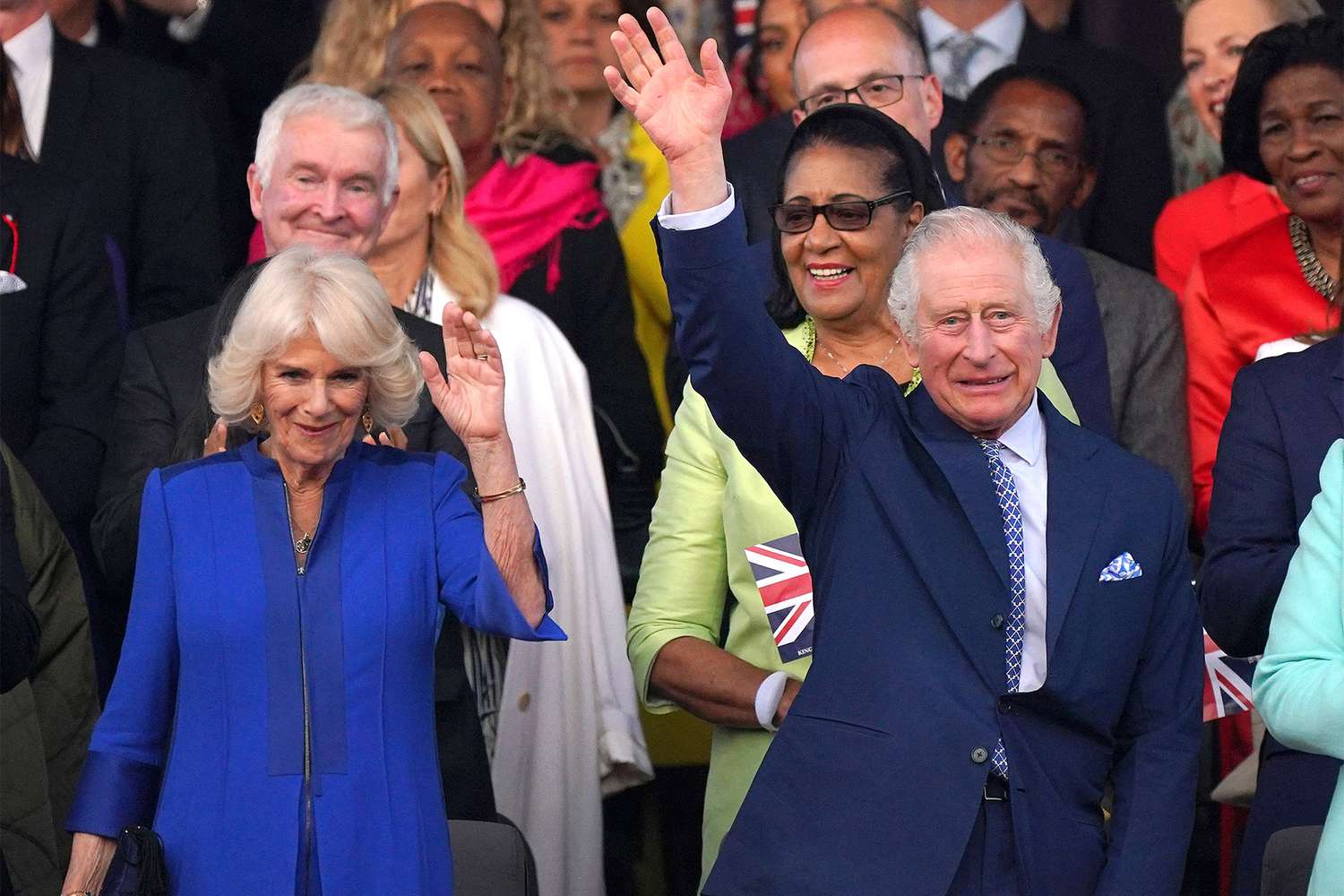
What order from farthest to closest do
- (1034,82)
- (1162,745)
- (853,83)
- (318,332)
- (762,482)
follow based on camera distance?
(1034,82) → (853,83) → (762,482) → (318,332) → (1162,745)

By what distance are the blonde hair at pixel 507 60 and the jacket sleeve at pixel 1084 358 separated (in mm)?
1817

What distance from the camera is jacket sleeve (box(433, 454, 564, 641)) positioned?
3.44 m

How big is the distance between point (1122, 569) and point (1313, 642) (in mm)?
306

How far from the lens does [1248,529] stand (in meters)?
3.67

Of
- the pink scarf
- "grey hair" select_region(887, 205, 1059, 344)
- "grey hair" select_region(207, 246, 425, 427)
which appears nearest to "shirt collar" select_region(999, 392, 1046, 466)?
"grey hair" select_region(887, 205, 1059, 344)

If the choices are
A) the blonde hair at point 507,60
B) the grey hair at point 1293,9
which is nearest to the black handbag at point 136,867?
the blonde hair at point 507,60

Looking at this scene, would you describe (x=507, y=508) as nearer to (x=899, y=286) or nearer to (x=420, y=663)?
(x=420, y=663)

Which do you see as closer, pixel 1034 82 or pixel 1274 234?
pixel 1274 234

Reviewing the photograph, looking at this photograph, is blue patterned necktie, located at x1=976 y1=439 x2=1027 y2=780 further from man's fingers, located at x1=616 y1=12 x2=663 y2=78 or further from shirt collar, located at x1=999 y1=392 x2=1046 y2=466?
man's fingers, located at x1=616 y1=12 x2=663 y2=78

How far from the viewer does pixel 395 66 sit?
18.4 feet

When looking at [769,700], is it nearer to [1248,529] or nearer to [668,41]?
[1248,529]

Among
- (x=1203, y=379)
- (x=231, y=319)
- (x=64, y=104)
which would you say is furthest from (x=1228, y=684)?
(x=64, y=104)

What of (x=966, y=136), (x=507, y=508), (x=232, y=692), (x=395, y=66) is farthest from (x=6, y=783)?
(x=966, y=136)

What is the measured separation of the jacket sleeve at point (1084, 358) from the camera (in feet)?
14.3
